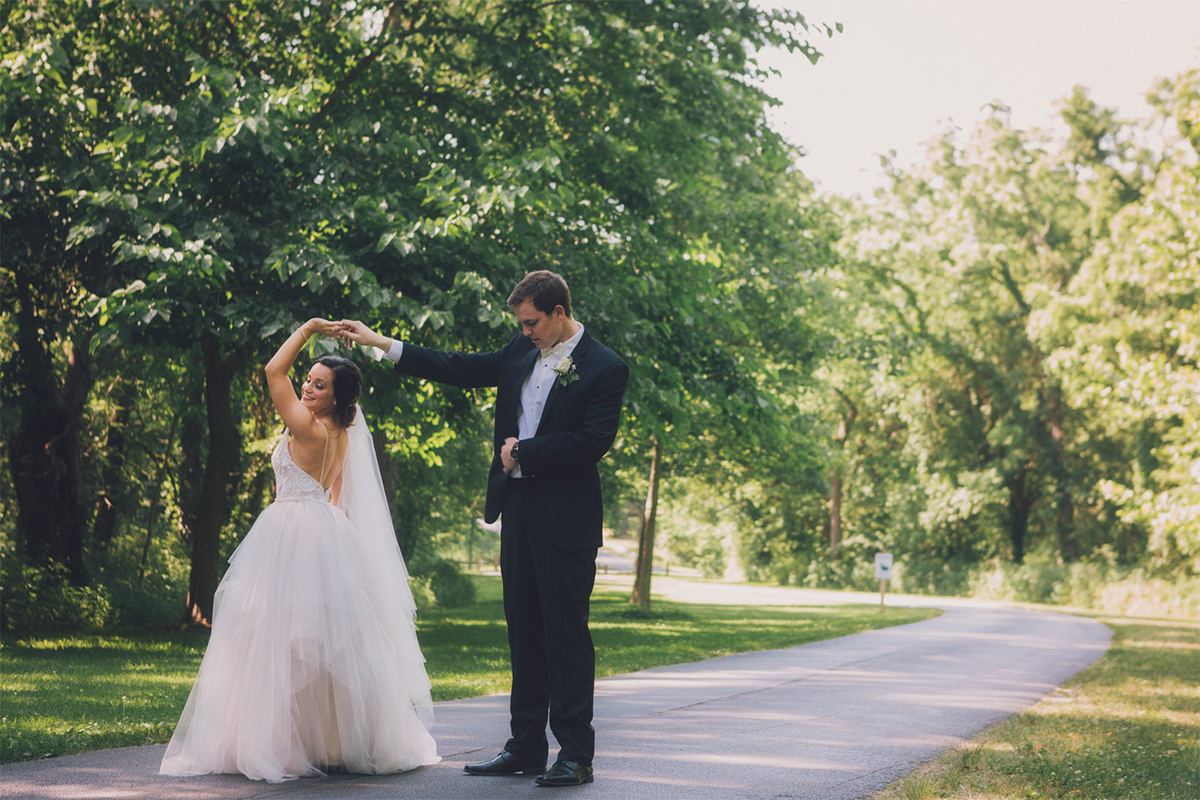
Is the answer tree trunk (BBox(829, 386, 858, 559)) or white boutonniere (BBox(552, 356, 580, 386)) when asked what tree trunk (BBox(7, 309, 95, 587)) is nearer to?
white boutonniere (BBox(552, 356, 580, 386))

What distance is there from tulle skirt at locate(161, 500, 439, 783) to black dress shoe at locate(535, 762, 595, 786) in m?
0.77

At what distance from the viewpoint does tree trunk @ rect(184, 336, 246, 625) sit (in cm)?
1516

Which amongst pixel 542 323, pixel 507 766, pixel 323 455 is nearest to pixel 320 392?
pixel 323 455

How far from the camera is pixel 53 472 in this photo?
16.0m

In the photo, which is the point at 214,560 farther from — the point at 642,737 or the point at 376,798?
the point at 376,798

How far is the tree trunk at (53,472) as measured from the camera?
52.2 feet

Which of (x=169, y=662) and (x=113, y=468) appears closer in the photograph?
(x=169, y=662)

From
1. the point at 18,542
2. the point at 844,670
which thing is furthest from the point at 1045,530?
the point at 18,542

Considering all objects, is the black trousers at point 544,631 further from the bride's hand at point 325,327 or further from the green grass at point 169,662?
the green grass at point 169,662

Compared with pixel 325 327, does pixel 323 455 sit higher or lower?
lower

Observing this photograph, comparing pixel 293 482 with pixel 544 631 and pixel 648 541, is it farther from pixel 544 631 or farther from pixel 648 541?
pixel 648 541

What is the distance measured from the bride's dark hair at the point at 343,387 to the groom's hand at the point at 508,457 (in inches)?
41.0

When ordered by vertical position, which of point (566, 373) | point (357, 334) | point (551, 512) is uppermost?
point (357, 334)

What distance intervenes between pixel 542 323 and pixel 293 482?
1.71m
